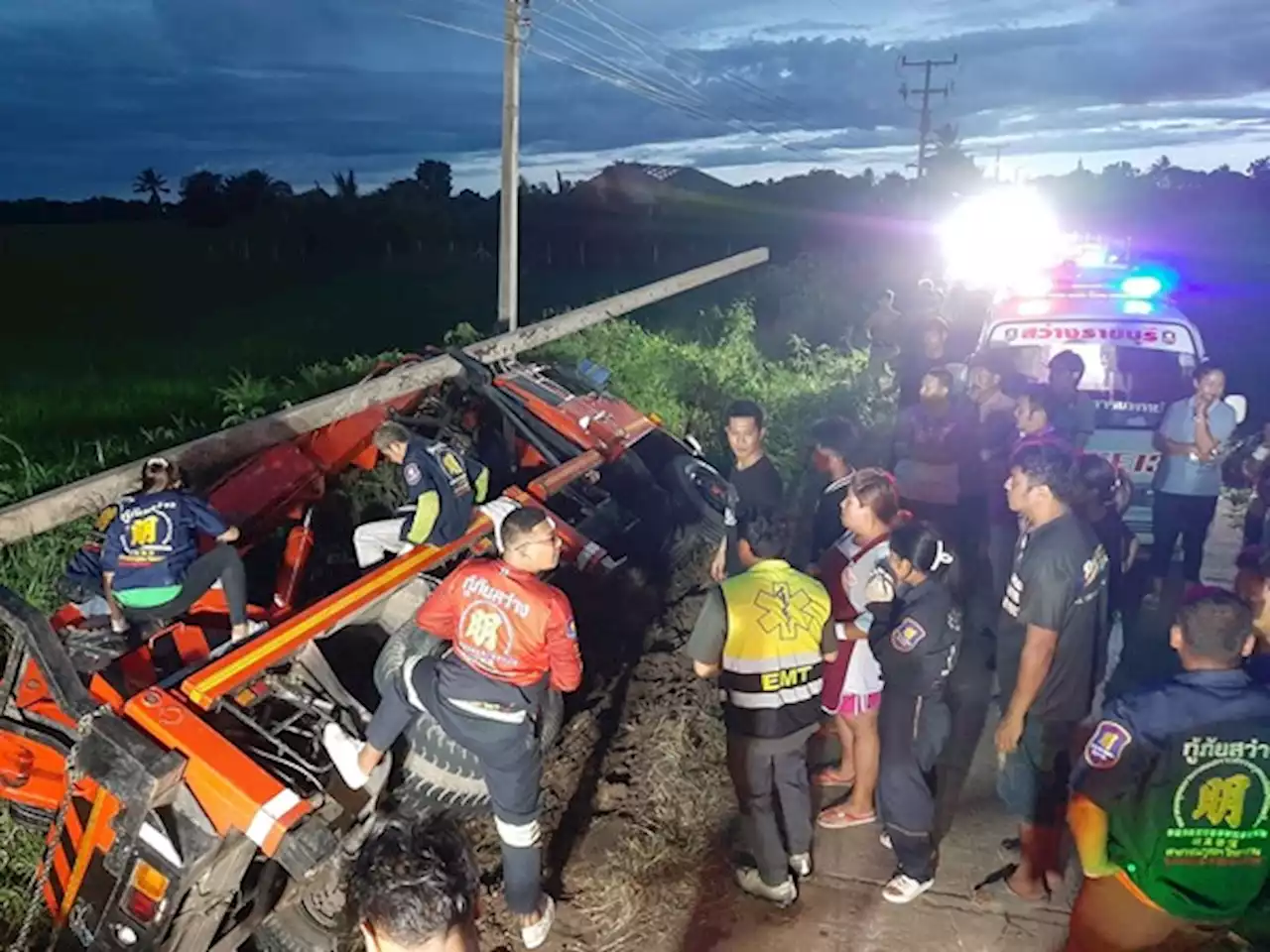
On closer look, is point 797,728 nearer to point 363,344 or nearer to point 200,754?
point 200,754

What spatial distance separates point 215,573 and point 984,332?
5.74m

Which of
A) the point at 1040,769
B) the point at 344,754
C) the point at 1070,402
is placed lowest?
the point at 1040,769

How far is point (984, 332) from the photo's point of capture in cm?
791

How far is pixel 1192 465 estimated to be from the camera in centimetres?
618

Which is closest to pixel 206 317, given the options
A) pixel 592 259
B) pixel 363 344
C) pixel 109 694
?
pixel 363 344

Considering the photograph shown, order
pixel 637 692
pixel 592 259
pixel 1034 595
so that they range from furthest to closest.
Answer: pixel 592 259 < pixel 637 692 < pixel 1034 595

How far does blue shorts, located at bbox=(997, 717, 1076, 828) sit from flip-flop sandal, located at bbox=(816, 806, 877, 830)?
77cm

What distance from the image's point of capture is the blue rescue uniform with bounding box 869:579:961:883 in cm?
384

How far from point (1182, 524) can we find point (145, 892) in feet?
19.0

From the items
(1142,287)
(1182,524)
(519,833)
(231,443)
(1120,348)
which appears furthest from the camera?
(1142,287)

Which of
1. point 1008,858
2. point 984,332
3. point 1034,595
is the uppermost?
point 984,332

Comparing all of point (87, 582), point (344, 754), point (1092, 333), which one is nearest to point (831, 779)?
point (344, 754)

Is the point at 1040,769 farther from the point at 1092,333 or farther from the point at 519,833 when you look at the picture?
the point at 1092,333

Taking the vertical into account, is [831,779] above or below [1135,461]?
below
